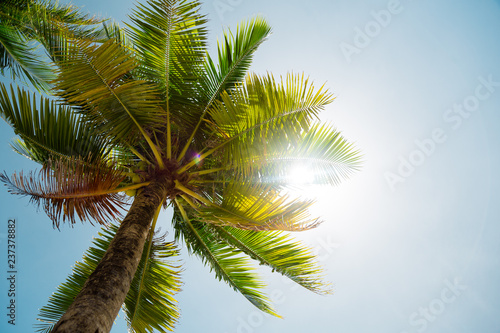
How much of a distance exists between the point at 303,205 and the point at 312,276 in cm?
146

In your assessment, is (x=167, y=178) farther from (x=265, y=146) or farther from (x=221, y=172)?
(x=265, y=146)

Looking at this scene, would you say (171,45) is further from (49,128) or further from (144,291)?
(144,291)

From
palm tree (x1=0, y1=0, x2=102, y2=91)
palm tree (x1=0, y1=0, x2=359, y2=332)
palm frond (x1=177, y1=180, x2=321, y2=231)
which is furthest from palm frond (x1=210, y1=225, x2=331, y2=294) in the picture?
palm tree (x1=0, y1=0, x2=102, y2=91)

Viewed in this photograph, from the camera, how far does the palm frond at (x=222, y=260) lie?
16.5 ft

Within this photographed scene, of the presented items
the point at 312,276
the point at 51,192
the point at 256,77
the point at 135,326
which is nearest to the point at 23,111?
the point at 51,192

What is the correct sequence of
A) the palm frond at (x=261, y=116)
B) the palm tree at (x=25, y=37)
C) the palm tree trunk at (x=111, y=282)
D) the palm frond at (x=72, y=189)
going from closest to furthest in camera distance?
the palm tree trunk at (x=111, y=282) < the palm frond at (x=72, y=189) < the palm frond at (x=261, y=116) < the palm tree at (x=25, y=37)

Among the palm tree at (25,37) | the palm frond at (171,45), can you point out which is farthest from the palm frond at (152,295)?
the palm tree at (25,37)

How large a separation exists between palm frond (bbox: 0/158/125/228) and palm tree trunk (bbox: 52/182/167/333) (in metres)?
0.37

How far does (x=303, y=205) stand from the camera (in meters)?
3.29

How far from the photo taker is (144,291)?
4.57 metres

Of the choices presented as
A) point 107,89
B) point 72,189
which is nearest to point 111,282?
point 72,189

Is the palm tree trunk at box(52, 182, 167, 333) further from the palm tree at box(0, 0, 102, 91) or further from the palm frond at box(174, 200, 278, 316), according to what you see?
the palm tree at box(0, 0, 102, 91)

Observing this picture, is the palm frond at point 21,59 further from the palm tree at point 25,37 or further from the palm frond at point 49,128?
the palm frond at point 49,128

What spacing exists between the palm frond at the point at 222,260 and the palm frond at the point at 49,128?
5.34 ft
